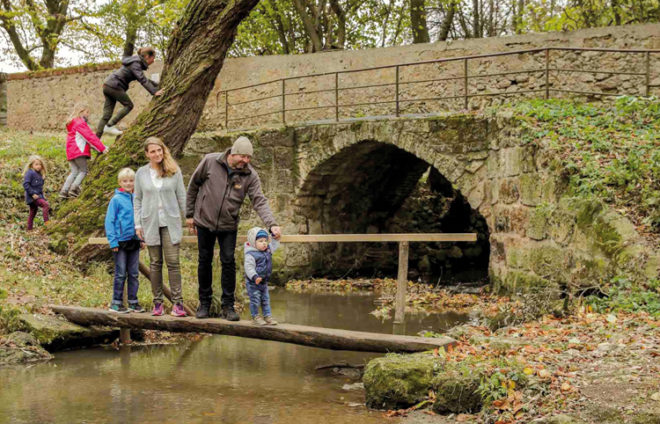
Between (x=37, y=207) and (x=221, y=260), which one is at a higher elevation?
(x=37, y=207)

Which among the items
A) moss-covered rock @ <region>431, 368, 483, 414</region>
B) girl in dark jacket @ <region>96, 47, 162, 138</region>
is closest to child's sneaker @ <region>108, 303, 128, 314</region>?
moss-covered rock @ <region>431, 368, 483, 414</region>

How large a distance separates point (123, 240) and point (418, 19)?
15.0 meters

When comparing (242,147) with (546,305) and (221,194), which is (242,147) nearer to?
(221,194)

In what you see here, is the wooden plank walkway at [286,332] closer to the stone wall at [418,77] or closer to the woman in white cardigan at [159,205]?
the woman in white cardigan at [159,205]

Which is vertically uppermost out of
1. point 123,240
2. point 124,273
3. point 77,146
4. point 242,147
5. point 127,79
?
point 127,79

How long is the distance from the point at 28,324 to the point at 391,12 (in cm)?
1729

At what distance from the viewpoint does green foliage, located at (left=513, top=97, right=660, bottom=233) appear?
8.16m

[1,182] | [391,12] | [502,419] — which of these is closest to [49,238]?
[1,182]

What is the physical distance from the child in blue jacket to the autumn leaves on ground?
0.99 metres

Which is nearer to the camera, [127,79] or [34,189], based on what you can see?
[34,189]

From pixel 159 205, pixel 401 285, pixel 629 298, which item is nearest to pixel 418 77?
pixel 401 285

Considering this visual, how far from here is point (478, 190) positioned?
11.7 meters

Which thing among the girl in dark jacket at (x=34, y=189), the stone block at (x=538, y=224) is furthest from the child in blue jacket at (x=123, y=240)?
the stone block at (x=538, y=224)

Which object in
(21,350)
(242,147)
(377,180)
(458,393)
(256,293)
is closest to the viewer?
(458,393)
